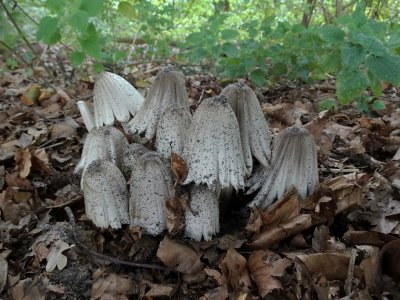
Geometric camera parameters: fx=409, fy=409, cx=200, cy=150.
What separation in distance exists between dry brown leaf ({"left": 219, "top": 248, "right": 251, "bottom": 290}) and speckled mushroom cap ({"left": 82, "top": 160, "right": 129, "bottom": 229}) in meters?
0.46

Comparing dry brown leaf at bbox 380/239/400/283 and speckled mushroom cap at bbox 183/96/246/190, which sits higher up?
speckled mushroom cap at bbox 183/96/246/190

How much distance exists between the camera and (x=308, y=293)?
1.35 meters

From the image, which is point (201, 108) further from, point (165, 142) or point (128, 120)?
point (128, 120)

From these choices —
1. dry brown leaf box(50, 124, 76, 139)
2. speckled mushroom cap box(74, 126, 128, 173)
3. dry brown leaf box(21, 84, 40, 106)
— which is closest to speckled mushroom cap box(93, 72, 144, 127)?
speckled mushroom cap box(74, 126, 128, 173)

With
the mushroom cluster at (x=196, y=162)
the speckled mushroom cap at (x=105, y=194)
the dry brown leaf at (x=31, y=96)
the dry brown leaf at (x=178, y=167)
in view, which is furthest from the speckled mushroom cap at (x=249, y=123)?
the dry brown leaf at (x=31, y=96)

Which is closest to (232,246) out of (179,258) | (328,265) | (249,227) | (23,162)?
(249,227)

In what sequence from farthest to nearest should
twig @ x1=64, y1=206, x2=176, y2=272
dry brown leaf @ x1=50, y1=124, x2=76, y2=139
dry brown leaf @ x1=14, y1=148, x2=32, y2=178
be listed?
1. dry brown leaf @ x1=50, y1=124, x2=76, y2=139
2. dry brown leaf @ x1=14, y1=148, x2=32, y2=178
3. twig @ x1=64, y1=206, x2=176, y2=272

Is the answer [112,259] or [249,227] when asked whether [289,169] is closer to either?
[249,227]

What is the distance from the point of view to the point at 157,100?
1.81m

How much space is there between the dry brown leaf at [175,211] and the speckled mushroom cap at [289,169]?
0.32 m

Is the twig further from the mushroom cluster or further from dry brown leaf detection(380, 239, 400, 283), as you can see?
dry brown leaf detection(380, 239, 400, 283)

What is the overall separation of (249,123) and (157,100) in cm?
43

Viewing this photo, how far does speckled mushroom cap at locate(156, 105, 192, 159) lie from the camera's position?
1.66m

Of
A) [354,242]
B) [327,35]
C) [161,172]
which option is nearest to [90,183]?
[161,172]
